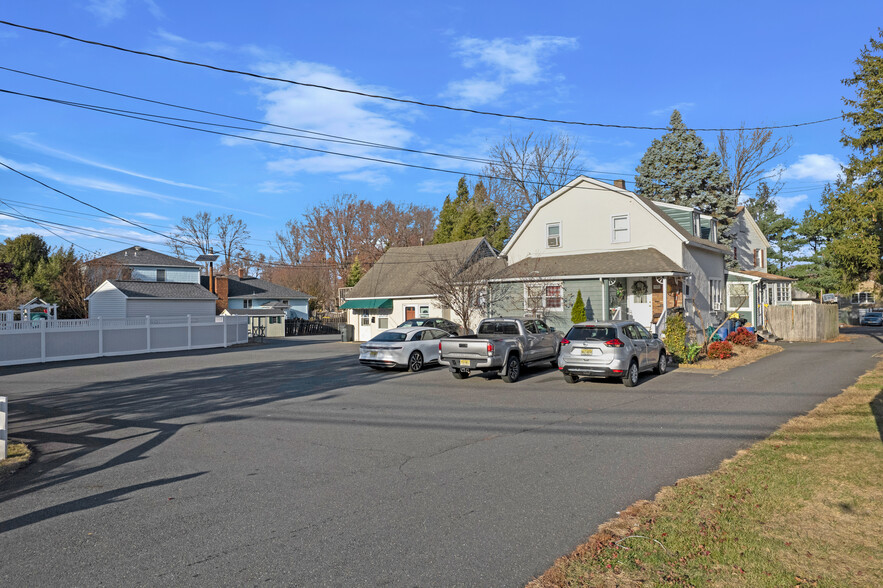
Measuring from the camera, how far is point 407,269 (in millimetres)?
36969

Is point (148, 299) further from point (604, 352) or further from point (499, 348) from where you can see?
point (604, 352)

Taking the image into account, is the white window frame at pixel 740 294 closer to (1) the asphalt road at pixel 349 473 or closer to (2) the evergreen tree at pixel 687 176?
(2) the evergreen tree at pixel 687 176

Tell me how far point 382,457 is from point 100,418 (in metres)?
7.03

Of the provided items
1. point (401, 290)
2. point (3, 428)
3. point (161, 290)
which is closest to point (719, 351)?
point (401, 290)

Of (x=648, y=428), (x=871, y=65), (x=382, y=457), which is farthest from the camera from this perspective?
(x=871, y=65)

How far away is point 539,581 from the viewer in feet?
13.9

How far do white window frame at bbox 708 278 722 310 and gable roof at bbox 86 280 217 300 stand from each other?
36.6 m

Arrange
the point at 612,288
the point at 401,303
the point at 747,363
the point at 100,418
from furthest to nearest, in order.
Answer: the point at 401,303 → the point at 612,288 → the point at 747,363 → the point at 100,418

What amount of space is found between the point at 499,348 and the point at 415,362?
14.3ft

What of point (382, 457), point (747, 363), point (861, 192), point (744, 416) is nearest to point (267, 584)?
point (382, 457)

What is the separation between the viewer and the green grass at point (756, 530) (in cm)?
427

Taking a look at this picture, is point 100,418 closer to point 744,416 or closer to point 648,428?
point 648,428

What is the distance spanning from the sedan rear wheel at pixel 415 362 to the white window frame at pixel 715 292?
16082 mm

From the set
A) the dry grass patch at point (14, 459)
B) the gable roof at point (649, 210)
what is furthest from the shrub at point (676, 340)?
the dry grass patch at point (14, 459)
